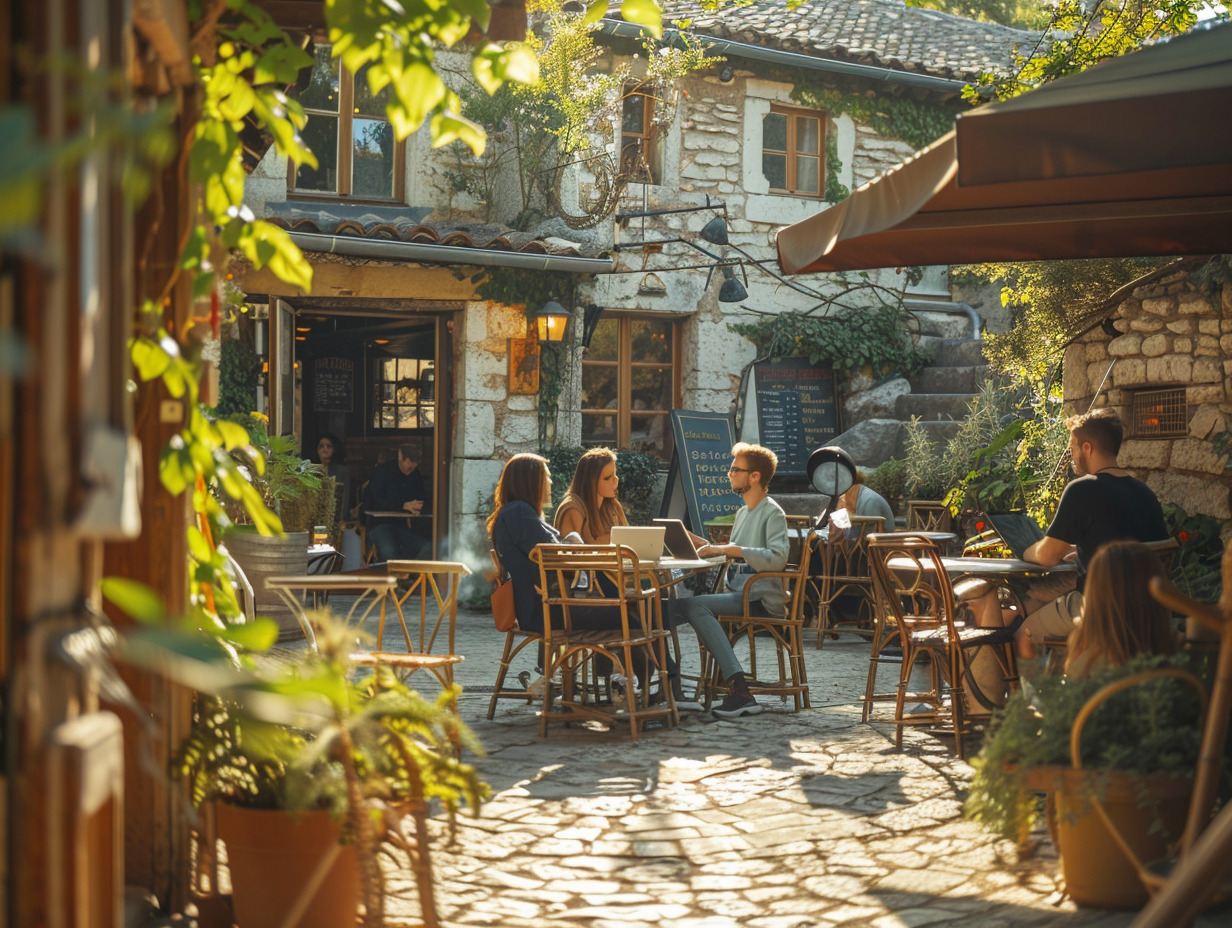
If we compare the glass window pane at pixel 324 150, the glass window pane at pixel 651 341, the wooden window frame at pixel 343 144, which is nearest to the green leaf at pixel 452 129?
the wooden window frame at pixel 343 144

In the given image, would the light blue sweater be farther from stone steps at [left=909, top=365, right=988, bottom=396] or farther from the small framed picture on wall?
stone steps at [left=909, top=365, right=988, bottom=396]

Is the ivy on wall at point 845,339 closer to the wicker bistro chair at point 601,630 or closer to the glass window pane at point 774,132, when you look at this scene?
the glass window pane at point 774,132

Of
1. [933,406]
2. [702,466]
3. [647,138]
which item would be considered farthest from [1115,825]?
[647,138]

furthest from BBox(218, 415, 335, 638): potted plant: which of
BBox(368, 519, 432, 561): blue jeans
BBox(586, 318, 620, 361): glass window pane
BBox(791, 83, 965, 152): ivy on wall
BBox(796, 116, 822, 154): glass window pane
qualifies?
BBox(791, 83, 965, 152): ivy on wall

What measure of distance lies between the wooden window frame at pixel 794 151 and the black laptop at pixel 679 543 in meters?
6.97

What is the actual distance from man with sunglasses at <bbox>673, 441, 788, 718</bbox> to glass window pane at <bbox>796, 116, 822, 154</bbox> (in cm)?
709

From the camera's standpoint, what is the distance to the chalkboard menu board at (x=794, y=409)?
1203 centimetres

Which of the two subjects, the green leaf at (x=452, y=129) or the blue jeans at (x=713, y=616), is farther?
the blue jeans at (x=713, y=616)

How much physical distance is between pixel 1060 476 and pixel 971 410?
2.76 m

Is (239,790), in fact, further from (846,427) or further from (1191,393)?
(846,427)

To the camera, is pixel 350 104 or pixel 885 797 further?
pixel 350 104

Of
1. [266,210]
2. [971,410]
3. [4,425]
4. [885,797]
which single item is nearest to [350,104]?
[266,210]

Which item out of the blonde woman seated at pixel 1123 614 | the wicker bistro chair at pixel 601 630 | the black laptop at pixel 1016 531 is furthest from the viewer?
the black laptop at pixel 1016 531

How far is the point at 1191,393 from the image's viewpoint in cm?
637
